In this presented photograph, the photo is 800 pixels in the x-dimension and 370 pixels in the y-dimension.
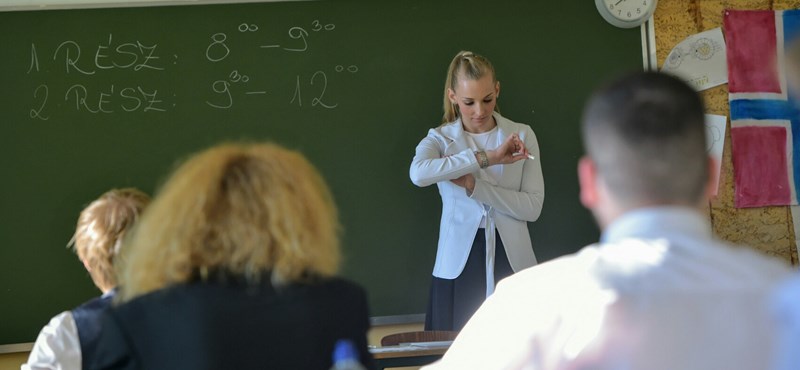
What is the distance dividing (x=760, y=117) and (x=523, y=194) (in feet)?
5.94

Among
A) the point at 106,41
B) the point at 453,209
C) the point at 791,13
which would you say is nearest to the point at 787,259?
the point at 791,13

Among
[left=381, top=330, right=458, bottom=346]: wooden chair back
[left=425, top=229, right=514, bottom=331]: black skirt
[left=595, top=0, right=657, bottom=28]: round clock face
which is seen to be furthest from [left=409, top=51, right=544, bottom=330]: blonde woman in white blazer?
[left=595, top=0, right=657, bottom=28]: round clock face

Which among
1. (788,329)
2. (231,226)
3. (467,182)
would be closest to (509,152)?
(467,182)

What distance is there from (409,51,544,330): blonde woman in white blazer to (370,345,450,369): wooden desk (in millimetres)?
884

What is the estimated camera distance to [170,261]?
5.04 ft

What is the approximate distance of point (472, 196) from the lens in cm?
383

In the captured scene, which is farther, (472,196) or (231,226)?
(472,196)

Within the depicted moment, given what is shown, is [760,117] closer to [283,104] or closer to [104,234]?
[283,104]

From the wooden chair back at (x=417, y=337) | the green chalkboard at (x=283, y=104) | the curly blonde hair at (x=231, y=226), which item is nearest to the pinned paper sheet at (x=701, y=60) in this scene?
the green chalkboard at (x=283, y=104)

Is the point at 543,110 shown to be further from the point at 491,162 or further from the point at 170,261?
the point at 170,261

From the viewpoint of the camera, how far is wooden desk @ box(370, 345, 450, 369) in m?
2.88

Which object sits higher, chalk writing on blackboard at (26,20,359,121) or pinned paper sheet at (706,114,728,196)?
chalk writing on blackboard at (26,20,359,121)

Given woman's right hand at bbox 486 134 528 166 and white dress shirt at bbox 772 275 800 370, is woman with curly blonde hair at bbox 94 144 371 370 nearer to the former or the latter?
white dress shirt at bbox 772 275 800 370

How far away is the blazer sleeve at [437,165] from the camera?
3.78 m
